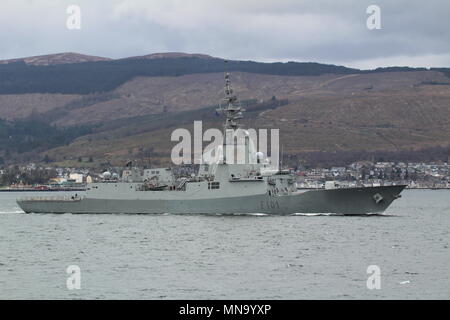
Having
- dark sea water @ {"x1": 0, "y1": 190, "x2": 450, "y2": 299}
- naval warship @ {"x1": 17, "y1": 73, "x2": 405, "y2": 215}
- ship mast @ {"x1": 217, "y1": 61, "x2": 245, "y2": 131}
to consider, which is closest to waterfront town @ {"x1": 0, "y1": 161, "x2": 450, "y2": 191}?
naval warship @ {"x1": 17, "y1": 73, "x2": 405, "y2": 215}

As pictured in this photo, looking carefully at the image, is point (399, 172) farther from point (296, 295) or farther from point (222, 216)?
point (296, 295)

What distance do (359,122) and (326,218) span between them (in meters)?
129

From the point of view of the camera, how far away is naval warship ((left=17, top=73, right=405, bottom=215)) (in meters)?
46.4

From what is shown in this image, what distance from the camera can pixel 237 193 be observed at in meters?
46.9

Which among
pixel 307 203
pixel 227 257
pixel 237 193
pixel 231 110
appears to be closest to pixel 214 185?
pixel 237 193

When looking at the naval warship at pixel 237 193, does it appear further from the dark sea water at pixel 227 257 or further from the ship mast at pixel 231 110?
the dark sea water at pixel 227 257

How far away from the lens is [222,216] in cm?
4709

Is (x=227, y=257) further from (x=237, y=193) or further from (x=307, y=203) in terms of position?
(x=307, y=203)

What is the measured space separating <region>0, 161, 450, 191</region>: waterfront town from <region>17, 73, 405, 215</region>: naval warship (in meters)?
65.4

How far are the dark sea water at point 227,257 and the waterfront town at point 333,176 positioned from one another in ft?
236

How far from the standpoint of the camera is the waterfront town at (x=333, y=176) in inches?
4860

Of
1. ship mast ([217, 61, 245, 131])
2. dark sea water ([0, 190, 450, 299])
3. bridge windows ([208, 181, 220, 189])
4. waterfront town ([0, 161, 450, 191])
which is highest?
ship mast ([217, 61, 245, 131])

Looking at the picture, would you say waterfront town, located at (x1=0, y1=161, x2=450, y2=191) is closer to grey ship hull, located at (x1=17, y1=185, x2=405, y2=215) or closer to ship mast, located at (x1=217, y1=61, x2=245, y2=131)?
ship mast, located at (x1=217, y1=61, x2=245, y2=131)
